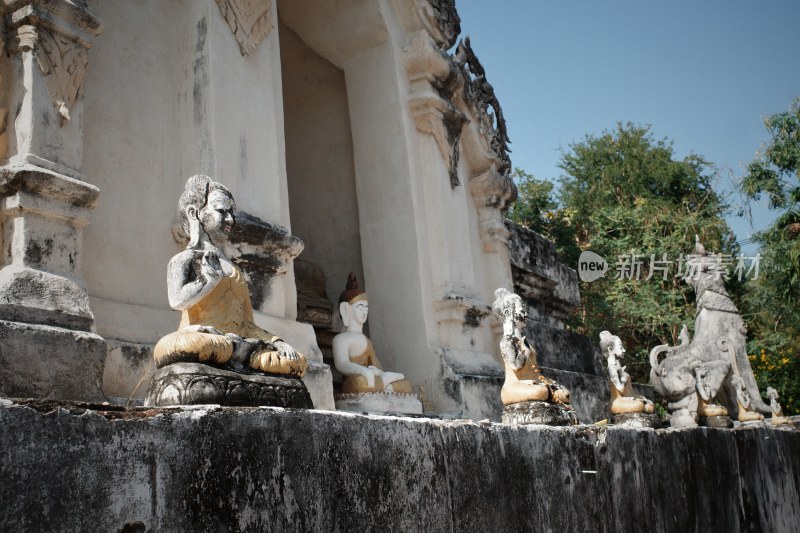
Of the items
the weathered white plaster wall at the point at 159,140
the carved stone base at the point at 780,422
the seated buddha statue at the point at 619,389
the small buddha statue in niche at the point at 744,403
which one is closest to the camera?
the weathered white plaster wall at the point at 159,140

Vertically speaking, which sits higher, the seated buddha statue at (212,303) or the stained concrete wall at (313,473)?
the seated buddha statue at (212,303)

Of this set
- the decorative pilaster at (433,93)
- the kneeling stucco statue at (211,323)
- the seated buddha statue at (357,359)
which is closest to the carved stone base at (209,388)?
the kneeling stucco statue at (211,323)

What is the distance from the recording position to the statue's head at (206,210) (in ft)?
13.1

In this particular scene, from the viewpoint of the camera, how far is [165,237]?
5184 millimetres

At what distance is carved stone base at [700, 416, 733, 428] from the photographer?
919 cm

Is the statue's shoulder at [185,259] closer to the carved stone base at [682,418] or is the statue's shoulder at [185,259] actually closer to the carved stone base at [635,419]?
the carved stone base at [635,419]

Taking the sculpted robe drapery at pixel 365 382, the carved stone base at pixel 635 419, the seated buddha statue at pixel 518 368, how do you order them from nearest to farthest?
1. the seated buddha statue at pixel 518 368
2. the sculpted robe drapery at pixel 365 382
3. the carved stone base at pixel 635 419

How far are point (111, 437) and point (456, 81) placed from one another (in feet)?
22.0

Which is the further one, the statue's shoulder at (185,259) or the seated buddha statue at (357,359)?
the seated buddha statue at (357,359)

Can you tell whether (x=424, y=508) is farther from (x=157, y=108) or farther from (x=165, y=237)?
(x=157, y=108)

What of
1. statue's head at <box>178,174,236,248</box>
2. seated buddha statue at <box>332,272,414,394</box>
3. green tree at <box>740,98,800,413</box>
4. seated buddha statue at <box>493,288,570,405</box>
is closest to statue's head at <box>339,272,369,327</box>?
seated buddha statue at <box>332,272,414,394</box>

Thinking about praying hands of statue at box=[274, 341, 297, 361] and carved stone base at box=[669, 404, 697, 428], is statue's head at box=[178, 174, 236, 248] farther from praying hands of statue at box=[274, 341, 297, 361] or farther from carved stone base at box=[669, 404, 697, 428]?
carved stone base at box=[669, 404, 697, 428]

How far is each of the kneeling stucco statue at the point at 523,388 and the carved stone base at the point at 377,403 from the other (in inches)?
31.1

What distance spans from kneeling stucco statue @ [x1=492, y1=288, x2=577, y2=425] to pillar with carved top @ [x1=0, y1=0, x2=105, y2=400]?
2.92 meters
